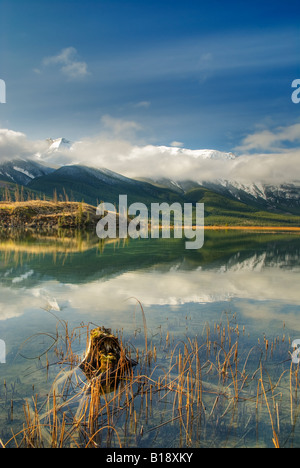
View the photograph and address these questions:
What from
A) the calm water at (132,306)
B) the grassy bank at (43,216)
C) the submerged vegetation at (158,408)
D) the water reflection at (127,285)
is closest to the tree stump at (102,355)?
the submerged vegetation at (158,408)

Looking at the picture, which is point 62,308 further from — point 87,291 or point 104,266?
point 104,266

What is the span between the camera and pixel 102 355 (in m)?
10.2

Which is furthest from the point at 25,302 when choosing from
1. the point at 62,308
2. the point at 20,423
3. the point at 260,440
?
the point at 260,440

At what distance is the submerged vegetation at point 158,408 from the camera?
721 centimetres

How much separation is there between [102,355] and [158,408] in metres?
2.58

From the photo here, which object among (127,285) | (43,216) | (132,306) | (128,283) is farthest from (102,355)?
(43,216)

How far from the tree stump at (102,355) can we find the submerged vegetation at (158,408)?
0.67ft

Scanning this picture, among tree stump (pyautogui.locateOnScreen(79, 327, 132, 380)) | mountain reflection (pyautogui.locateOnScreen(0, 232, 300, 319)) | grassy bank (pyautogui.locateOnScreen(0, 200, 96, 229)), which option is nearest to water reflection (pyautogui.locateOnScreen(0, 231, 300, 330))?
mountain reflection (pyautogui.locateOnScreen(0, 232, 300, 319))

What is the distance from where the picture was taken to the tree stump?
393 inches

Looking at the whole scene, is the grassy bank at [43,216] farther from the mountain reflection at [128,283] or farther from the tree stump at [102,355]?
the tree stump at [102,355]

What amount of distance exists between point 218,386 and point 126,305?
1088cm

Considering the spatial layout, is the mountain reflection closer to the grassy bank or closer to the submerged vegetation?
the submerged vegetation

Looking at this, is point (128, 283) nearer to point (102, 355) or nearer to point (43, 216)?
point (102, 355)

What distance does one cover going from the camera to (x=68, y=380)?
973 cm
